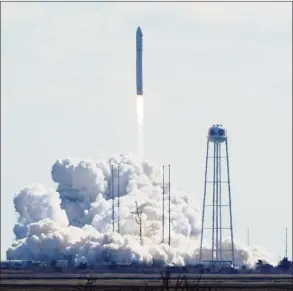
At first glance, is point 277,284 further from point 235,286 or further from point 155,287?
point 155,287

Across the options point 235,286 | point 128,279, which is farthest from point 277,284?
point 128,279

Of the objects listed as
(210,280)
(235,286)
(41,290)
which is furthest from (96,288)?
(210,280)

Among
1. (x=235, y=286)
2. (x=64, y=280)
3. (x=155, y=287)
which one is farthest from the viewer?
(x=64, y=280)

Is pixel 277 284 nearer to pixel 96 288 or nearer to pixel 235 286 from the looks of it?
pixel 235 286

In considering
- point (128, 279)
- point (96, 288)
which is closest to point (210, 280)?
point (128, 279)

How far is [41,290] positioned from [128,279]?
113ft

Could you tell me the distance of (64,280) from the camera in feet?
585

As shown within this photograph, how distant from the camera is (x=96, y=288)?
6029 inches

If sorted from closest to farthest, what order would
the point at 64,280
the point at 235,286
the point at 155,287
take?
the point at 155,287
the point at 235,286
the point at 64,280

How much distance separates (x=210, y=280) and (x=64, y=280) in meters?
15.3

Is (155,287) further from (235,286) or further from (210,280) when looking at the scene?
(210,280)

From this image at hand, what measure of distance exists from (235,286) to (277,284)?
9451mm

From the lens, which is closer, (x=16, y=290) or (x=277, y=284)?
(x=16, y=290)

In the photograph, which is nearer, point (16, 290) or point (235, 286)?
point (16, 290)
